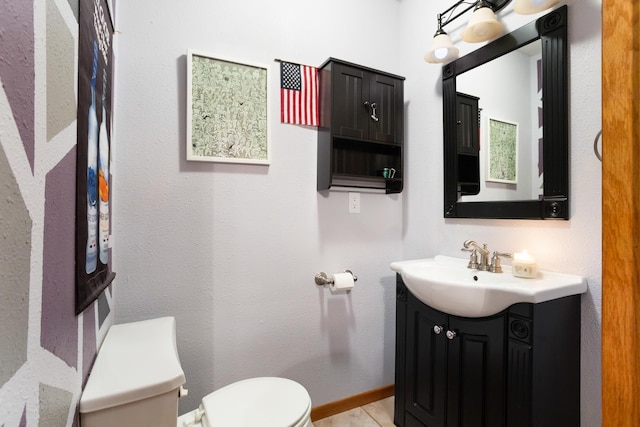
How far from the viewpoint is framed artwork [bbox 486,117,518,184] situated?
4.32ft

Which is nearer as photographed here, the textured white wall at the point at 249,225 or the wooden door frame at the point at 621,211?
the wooden door frame at the point at 621,211

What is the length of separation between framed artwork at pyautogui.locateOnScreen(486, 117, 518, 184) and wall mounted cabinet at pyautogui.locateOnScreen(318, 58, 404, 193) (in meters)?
0.48

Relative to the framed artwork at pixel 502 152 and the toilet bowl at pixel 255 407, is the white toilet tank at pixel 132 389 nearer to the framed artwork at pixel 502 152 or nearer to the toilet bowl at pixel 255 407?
the toilet bowl at pixel 255 407

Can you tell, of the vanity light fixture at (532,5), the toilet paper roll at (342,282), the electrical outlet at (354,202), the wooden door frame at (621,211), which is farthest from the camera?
the electrical outlet at (354,202)

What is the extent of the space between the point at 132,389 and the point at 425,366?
3.87 ft

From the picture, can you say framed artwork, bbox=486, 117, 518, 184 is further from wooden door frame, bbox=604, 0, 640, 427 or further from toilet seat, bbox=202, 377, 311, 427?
toilet seat, bbox=202, 377, 311, 427

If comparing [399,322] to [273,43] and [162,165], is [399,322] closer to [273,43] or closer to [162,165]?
[162,165]

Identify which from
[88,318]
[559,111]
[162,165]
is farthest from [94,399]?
[559,111]

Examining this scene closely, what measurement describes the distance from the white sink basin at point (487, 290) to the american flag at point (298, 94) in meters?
0.97

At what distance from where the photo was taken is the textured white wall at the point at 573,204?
104 centimetres

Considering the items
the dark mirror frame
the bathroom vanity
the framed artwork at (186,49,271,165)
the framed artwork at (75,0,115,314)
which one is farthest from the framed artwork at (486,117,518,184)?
the framed artwork at (75,0,115,314)

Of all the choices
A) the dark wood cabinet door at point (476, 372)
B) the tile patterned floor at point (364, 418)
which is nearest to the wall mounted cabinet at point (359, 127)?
the dark wood cabinet door at point (476, 372)

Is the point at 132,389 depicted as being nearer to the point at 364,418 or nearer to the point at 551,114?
the point at 364,418

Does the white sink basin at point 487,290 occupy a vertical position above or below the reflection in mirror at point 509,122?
below
